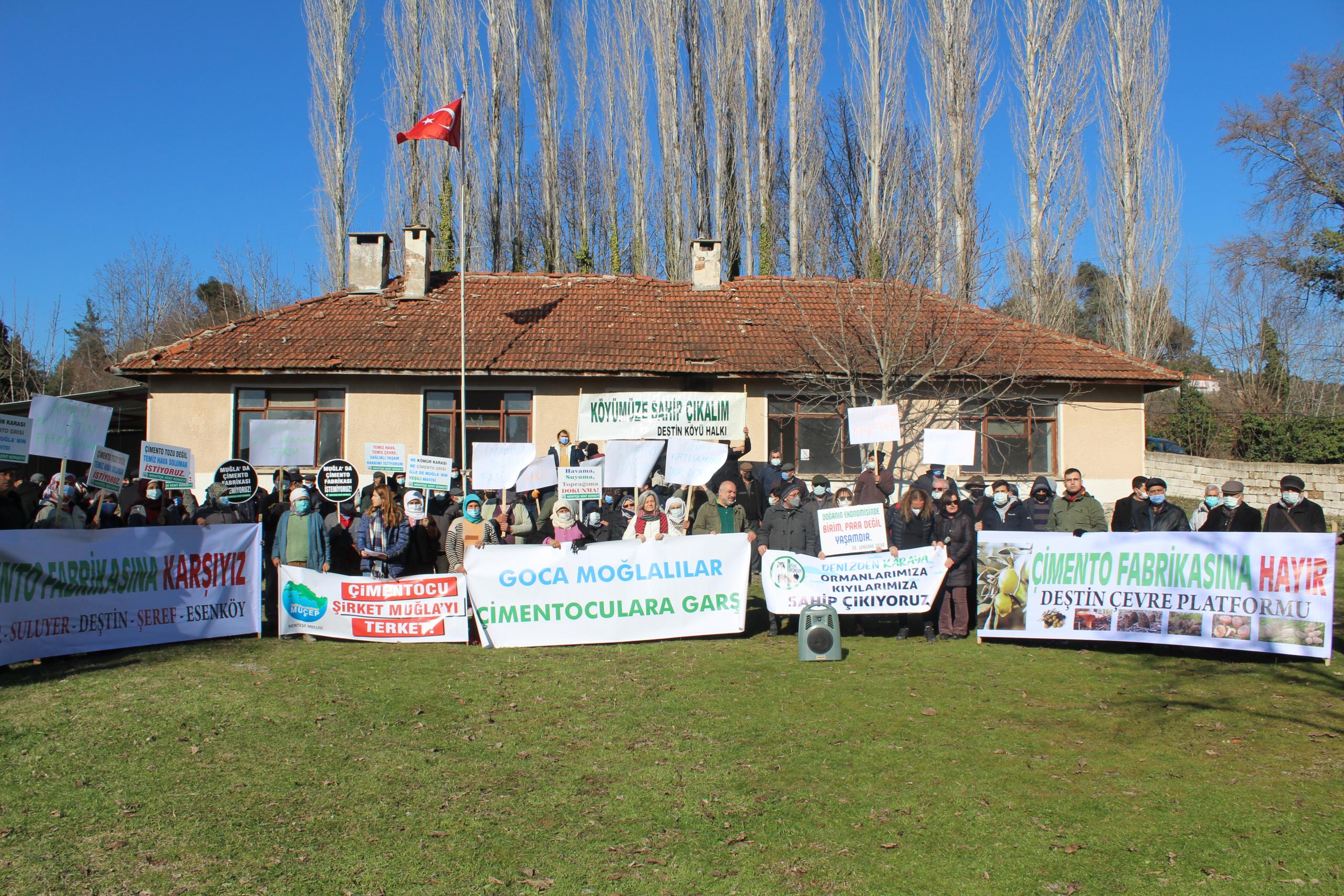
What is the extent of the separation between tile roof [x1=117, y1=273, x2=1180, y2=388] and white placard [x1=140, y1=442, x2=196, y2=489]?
7849mm

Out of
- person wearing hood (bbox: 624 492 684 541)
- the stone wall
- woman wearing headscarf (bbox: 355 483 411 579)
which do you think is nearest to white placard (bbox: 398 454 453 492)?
woman wearing headscarf (bbox: 355 483 411 579)

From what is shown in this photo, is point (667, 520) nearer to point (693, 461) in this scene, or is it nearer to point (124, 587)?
point (693, 461)

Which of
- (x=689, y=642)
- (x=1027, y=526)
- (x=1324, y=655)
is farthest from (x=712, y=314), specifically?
(x=1324, y=655)

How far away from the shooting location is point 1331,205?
92.5ft

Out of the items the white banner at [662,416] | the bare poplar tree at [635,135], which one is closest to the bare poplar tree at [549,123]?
the bare poplar tree at [635,135]

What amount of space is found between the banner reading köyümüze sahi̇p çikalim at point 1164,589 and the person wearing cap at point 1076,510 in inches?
51.5

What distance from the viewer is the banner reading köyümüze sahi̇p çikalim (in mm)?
8961

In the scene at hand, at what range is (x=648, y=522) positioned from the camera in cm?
1120

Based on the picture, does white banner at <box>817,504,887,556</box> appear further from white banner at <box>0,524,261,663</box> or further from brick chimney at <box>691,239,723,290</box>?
brick chimney at <box>691,239,723,290</box>

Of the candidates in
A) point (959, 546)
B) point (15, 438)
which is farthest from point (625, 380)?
point (15, 438)

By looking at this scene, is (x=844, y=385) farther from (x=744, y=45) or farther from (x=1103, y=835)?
(x=744, y=45)

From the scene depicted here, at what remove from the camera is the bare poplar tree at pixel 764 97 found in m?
33.2

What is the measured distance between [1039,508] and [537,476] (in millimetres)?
6947

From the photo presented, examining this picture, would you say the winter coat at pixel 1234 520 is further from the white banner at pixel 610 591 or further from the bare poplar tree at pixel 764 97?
the bare poplar tree at pixel 764 97
